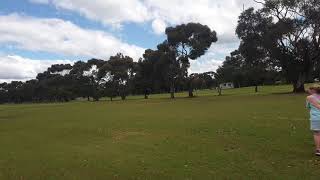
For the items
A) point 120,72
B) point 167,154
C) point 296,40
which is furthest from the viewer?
point 120,72

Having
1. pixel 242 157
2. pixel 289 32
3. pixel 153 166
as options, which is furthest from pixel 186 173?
pixel 289 32

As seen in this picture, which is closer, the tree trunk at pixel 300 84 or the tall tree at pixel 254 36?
the tree trunk at pixel 300 84

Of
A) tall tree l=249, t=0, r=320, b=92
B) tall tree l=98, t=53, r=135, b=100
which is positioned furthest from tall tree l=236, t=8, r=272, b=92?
tall tree l=98, t=53, r=135, b=100

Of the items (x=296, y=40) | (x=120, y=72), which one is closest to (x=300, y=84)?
(x=296, y=40)

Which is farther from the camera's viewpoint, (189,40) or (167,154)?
(189,40)

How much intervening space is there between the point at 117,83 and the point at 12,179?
109m

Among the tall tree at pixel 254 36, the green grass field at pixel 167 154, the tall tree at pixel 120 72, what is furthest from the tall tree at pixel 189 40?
the green grass field at pixel 167 154

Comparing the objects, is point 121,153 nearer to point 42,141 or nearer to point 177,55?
point 42,141

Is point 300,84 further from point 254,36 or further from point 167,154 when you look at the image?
point 167,154

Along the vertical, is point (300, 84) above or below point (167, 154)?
above

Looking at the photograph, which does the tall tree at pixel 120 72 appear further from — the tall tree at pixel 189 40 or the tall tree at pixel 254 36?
the tall tree at pixel 254 36


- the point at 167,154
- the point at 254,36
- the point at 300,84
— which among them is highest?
the point at 254,36

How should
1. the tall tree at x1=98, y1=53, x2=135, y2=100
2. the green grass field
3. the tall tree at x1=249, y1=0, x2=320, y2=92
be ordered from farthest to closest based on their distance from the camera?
the tall tree at x1=98, y1=53, x2=135, y2=100
the tall tree at x1=249, y1=0, x2=320, y2=92
the green grass field

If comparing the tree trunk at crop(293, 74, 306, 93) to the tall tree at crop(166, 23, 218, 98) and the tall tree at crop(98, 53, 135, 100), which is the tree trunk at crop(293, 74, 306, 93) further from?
the tall tree at crop(98, 53, 135, 100)
